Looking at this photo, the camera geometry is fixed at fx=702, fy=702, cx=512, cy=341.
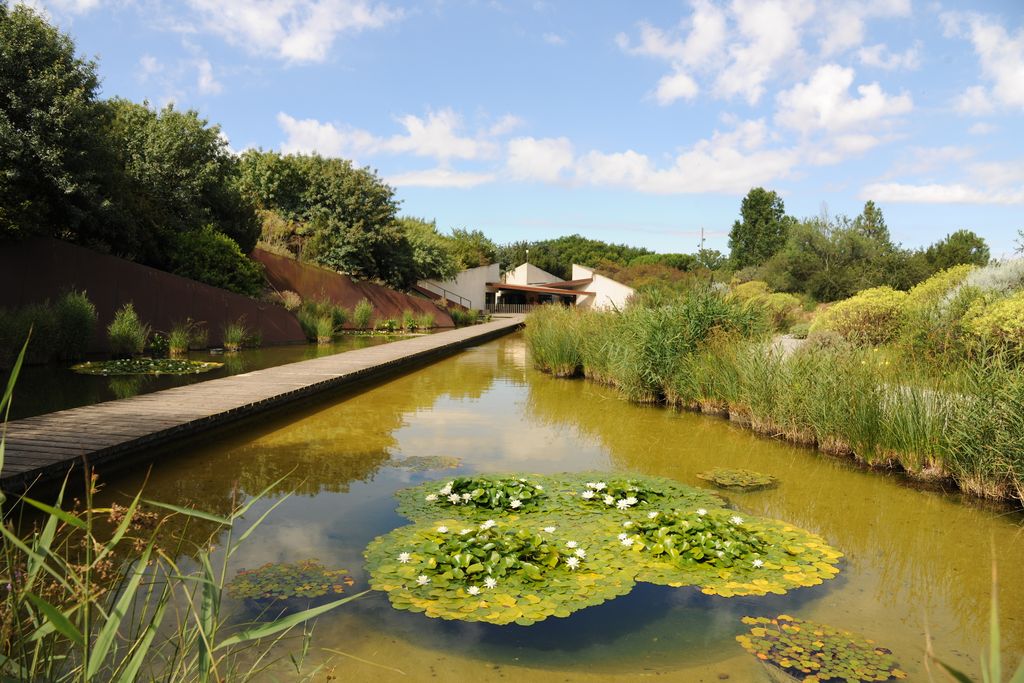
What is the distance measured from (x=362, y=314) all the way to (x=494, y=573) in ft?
63.7

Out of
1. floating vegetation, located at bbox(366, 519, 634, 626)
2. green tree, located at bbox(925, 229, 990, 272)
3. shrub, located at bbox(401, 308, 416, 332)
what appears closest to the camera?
floating vegetation, located at bbox(366, 519, 634, 626)

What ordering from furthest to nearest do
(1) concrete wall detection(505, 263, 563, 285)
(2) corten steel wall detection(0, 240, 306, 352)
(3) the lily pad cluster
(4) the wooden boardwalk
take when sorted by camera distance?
(1) concrete wall detection(505, 263, 563, 285), (2) corten steel wall detection(0, 240, 306, 352), (4) the wooden boardwalk, (3) the lily pad cluster

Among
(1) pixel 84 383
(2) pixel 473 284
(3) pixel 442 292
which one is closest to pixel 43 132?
(1) pixel 84 383

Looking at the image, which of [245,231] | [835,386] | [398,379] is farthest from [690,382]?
[245,231]

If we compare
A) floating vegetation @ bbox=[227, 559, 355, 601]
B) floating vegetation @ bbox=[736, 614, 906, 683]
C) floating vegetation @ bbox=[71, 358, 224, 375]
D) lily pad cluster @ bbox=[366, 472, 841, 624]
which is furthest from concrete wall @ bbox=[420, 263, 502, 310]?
floating vegetation @ bbox=[736, 614, 906, 683]

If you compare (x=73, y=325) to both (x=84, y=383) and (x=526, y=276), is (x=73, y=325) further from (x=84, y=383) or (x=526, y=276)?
(x=526, y=276)

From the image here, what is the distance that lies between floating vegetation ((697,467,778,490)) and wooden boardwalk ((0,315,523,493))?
4.41 metres

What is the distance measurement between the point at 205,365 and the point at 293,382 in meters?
3.14

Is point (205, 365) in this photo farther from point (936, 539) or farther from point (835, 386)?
point (936, 539)

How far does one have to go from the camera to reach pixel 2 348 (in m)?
9.46

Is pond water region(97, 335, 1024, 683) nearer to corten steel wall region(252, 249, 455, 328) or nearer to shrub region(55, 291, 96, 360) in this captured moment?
shrub region(55, 291, 96, 360)

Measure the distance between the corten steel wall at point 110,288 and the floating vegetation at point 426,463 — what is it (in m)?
8.62

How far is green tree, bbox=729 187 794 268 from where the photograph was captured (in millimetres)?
52594

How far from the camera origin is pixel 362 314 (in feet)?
73.1
